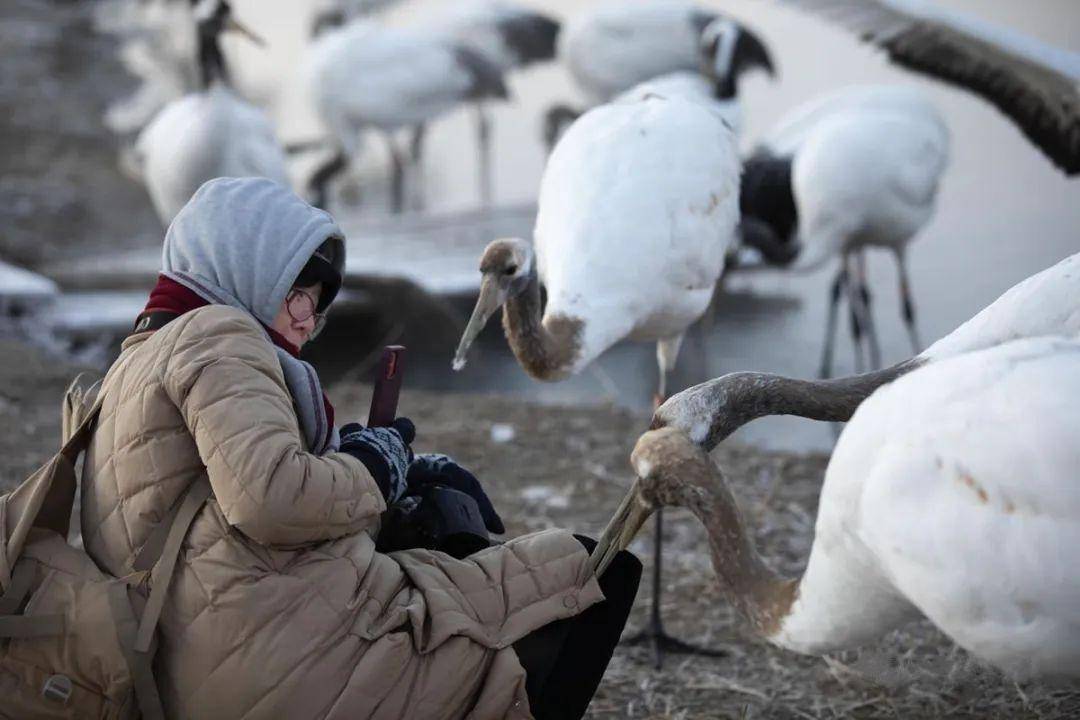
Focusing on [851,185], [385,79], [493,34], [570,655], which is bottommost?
[385,79]

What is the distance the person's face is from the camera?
7.34 feet

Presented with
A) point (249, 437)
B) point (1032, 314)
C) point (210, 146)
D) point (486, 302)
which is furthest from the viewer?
point (210, 146)

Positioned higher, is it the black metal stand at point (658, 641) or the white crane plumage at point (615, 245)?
the white crane plumage at point (615, 245)

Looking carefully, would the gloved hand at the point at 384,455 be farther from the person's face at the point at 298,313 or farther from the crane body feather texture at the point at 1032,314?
the crane body feather texture at the point at 1032,314

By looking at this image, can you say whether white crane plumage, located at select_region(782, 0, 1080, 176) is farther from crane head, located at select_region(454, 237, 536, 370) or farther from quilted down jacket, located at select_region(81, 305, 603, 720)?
quilted down jacket, located at select_region(81, 305, 603, 720)

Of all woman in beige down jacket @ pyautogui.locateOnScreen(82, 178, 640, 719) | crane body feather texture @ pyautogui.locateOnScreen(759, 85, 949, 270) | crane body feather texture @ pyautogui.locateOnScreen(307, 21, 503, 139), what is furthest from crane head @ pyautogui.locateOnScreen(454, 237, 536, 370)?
crane body feather texture @ pyautogui.locateOnScreen(307, 21, 503, 139)

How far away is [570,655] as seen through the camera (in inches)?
88.7

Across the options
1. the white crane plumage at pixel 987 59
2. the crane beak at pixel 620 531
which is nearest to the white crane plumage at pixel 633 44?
the white crane plumage at pixel 987 59

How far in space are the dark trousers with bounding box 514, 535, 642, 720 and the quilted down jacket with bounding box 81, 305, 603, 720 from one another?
14 centimetres

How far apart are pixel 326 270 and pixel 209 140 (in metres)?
5.46

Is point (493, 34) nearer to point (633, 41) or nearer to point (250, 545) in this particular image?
point (633, 41)

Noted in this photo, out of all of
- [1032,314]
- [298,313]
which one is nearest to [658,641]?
[1032,314]

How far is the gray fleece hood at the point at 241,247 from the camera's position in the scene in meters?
2.13

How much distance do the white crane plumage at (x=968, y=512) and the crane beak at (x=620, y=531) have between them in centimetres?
3
